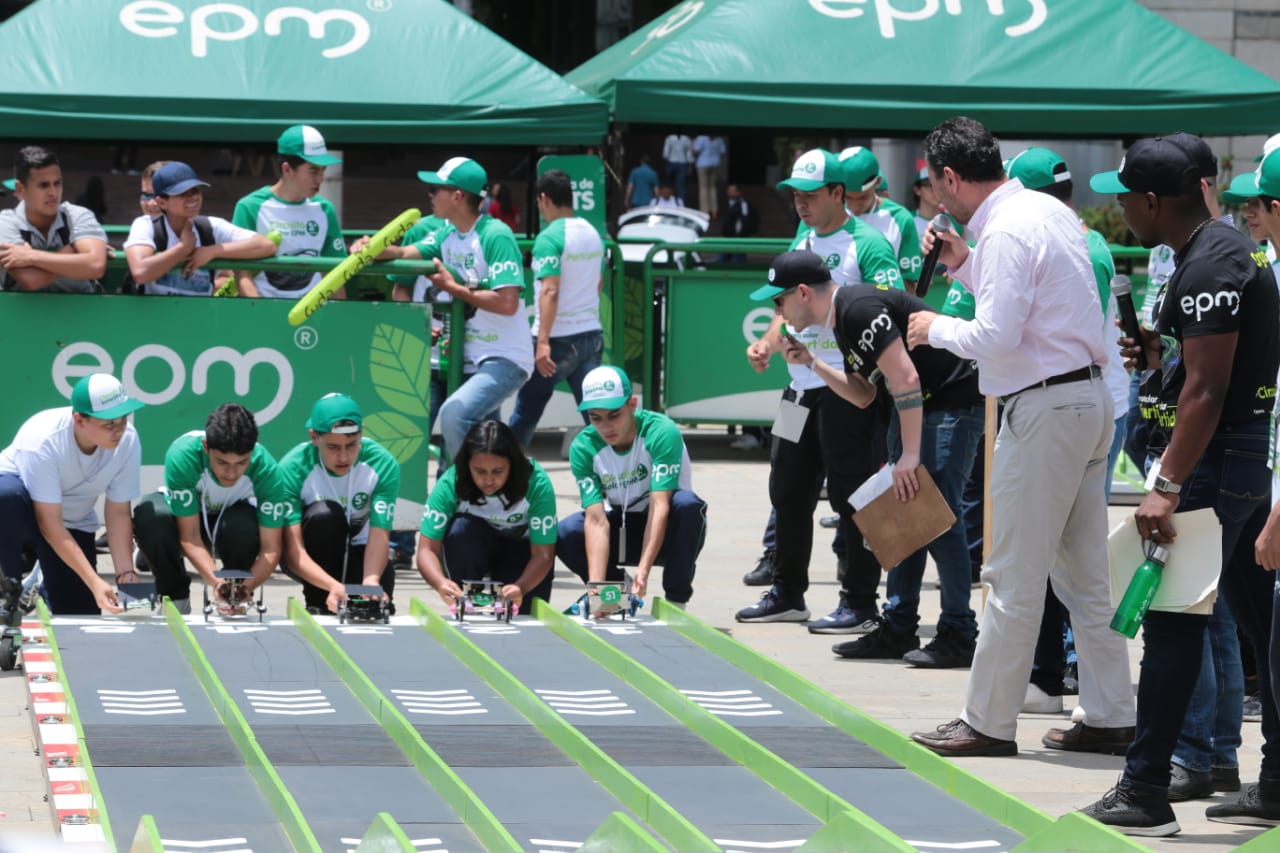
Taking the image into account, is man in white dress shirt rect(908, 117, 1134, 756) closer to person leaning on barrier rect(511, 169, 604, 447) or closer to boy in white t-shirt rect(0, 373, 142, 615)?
boy in white t-shirt rect(0, 373, 142, 615)

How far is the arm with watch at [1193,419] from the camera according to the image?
5371 millimetres

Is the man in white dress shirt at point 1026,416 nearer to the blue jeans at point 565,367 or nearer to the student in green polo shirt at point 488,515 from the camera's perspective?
the student in green polo shirt at point 488,515

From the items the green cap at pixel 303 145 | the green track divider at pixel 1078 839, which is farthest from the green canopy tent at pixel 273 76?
the green track divider at pixel 1078 839

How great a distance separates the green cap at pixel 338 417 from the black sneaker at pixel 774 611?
6.18 feet

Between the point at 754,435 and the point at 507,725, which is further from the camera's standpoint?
the point at 754,435

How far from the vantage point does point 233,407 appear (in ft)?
28.5

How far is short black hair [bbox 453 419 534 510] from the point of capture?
28.2 ft

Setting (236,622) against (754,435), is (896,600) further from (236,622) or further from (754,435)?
(754,435)

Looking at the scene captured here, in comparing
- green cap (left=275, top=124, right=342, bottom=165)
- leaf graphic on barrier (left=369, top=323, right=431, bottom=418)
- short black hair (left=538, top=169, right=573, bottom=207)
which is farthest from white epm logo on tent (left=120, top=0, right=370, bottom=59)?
leaf graphic on barrier (left=369, top=323, right=431, bottom=418)

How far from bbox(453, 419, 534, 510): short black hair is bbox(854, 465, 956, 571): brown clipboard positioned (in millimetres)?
1877

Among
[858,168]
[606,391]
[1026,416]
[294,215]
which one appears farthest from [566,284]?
[1026,416]

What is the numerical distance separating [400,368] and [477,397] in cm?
41

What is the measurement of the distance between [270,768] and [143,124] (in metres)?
7.00

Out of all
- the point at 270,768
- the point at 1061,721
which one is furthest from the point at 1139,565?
the point at 270,768
